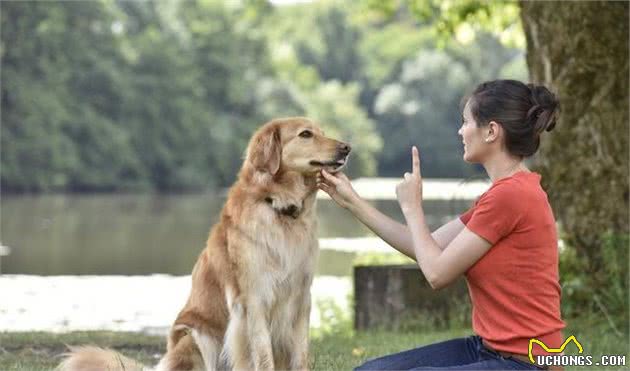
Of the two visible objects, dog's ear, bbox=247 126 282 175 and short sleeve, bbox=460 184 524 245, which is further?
dog's ear, bbox=247 126 282 175

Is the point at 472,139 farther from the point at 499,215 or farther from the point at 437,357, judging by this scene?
the point at 437,357

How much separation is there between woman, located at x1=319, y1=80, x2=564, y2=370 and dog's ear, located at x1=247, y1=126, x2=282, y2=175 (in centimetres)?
160

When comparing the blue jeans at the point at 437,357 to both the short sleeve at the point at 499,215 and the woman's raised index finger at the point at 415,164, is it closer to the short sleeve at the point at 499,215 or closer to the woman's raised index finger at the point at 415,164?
the short sleeve at the point at 499,215

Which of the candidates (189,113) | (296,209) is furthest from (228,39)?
(296,209)

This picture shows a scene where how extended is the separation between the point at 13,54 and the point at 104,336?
45.7 meters

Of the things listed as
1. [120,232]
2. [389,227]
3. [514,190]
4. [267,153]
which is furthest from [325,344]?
[120,232]

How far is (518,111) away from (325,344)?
16.0 ft

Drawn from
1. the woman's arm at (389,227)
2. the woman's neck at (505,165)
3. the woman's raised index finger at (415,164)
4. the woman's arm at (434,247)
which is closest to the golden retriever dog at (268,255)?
the woman's arm at (389,227)

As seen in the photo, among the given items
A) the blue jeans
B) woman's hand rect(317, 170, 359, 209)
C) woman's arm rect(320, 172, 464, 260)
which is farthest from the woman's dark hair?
the blue jeans

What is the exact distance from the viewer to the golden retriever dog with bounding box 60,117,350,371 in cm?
591

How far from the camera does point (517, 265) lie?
14.3 ft

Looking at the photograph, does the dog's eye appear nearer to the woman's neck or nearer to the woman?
the woman

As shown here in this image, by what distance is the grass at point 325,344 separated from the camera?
299 inches

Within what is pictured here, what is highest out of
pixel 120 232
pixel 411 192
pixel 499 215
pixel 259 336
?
pixel 120 232
